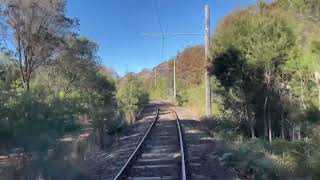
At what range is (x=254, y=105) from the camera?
25.8 metres

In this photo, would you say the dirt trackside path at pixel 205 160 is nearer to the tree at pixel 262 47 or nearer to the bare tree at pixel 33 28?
the tree at pixel 262 47

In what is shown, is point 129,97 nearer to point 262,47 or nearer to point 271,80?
point 271,80

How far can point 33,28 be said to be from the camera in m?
28.1

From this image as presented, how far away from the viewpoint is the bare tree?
89.7ft

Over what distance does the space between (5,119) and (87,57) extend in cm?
3263

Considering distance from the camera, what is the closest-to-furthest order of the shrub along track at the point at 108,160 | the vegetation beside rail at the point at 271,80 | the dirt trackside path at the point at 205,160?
1. the dirt trackside path at the point at 205,160
2. the shrub along track at the point at 108,160
3. the vegetation beside rail at the point at 271,80

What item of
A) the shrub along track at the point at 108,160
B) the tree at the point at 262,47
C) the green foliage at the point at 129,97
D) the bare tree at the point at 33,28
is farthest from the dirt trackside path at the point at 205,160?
the green foliage at the point at 129,97

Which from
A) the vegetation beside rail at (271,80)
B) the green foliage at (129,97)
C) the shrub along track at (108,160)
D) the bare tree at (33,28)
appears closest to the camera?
the shrub along track at (108,160)

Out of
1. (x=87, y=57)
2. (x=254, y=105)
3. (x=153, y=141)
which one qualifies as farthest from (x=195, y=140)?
(x=87, y=57)

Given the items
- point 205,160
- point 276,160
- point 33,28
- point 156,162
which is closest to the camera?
point 276,160

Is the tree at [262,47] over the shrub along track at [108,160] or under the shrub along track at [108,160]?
over

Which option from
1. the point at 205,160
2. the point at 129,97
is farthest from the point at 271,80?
the point at 129,97

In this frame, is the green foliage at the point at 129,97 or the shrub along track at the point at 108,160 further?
the green foliage at the point at 129,97

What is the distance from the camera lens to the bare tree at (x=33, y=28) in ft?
89.7
